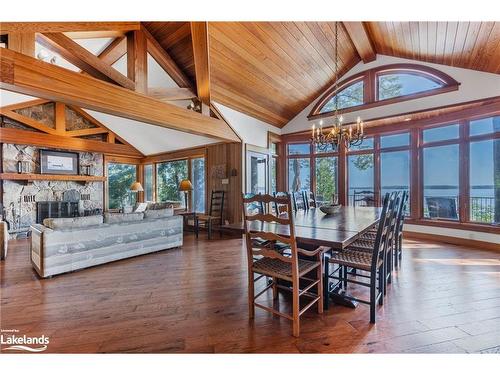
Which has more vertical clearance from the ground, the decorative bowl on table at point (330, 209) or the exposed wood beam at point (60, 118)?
the exposed wood beam at point (60, 118)

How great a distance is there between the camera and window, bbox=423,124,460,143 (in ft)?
16.1

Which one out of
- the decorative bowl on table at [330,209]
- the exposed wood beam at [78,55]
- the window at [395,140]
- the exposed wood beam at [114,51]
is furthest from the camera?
the window at [395,140]

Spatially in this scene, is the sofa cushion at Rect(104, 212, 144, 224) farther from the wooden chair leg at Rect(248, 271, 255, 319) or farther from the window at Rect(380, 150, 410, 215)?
the window at Rect(380, 150, 410, 215)

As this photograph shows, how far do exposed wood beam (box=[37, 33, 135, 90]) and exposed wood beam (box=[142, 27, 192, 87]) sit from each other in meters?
1.26

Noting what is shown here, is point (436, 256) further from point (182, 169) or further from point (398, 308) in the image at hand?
point (182, 169)

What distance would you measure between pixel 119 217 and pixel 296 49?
4.36m

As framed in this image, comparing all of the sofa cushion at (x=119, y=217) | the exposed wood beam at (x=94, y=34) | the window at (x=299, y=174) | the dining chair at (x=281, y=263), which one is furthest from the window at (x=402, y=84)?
the sofa cushion at (x=119, y=217)

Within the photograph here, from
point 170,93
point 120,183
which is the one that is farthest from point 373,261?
point 120,183

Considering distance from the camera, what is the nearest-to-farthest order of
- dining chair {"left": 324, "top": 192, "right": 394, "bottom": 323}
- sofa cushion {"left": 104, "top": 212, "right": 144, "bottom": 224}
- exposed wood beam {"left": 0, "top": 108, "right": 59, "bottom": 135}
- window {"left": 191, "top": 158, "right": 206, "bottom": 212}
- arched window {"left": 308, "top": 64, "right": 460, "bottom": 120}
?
1. dining chair {"left": 324, "top": 192, "right": 394, "bottom": 323}
2. sofa cushion {"left": 104, "top": 212, "right": 144, "bottom": 224}
3. arched window {"left": 308, "top": 64, "right": 460, "bottom": 120}
4. exposed wood beam {"left": 0, "top": 108, "right": 59, "bottom": 135}
5. window {"left": 191, "top": 158, "right": 206, "bottom": 212}

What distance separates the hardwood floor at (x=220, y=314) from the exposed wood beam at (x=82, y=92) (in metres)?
2.29

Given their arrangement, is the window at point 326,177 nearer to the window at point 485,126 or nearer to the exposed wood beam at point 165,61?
the window at point 485,126

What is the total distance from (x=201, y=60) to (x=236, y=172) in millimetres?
2564

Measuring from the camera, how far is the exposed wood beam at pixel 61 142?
19.3ft

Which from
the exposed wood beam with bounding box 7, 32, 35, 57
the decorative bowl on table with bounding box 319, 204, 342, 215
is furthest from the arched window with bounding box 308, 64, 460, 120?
the exposed wood beam with bounding box 7, 32, 35, 57
